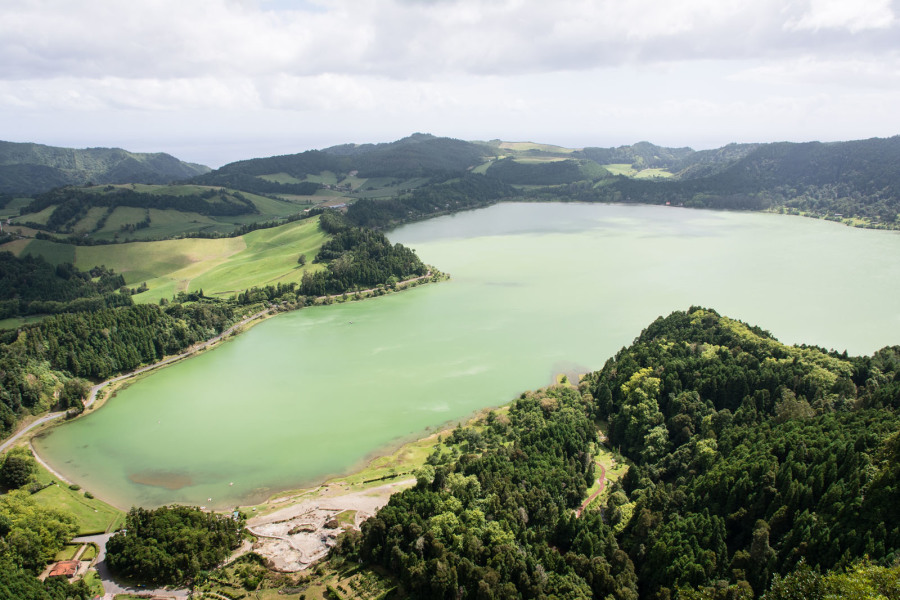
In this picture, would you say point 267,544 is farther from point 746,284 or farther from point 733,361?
point 746,284

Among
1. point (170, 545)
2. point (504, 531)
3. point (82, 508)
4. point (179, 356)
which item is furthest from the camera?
point (179, 356)

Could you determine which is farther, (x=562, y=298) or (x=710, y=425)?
(x=562, y=298)

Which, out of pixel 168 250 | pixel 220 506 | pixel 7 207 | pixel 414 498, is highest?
pixel 7 207

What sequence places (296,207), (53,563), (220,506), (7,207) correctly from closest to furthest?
(53,563) < (220,506) < (7,207) < (296,207)

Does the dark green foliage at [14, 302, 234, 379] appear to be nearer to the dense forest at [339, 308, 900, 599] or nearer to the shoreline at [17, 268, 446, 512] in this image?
the shoreline at [17, 268, 446, 512]

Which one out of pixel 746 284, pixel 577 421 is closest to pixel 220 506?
pixel 577 421

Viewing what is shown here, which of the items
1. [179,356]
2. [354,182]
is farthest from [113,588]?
[354,182]

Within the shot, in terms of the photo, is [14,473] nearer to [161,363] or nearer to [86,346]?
[86,346]
